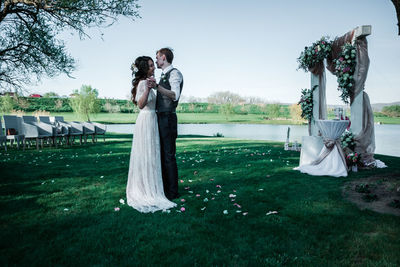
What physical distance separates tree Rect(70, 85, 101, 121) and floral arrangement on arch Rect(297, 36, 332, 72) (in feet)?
85.7

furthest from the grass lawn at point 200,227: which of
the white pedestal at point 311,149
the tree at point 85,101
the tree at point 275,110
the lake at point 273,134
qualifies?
the tree at point 275,110

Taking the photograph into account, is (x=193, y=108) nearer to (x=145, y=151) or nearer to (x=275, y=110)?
(x=275, y=110)

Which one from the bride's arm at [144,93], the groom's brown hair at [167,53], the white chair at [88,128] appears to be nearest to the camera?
the bride's arm at [144,93]

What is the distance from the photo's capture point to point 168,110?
14.0ft

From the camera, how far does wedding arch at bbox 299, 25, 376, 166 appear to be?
7.23 metres

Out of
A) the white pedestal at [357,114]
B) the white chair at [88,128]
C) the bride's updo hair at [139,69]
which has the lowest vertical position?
the white chair at [88,128]

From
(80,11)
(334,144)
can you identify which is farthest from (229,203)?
(80,11)

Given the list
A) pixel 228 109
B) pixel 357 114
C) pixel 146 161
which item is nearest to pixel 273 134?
pixel 357 114

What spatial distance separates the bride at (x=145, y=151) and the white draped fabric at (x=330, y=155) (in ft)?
14.6

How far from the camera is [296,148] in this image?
11922mm

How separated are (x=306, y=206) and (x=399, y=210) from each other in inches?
53.9

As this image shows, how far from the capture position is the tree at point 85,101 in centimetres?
2870

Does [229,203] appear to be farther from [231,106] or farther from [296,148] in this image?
[231,106]

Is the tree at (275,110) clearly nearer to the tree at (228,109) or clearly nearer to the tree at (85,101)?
the tree at (228,109)
